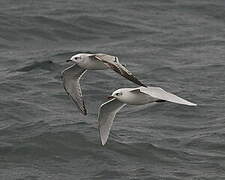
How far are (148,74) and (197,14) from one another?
5997 mm

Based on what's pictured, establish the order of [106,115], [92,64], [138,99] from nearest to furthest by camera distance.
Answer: [138,99]
[92,64]
[106,115]

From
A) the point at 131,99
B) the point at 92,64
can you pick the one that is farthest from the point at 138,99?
the point at 92,64

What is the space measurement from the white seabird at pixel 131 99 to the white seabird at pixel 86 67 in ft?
1.21

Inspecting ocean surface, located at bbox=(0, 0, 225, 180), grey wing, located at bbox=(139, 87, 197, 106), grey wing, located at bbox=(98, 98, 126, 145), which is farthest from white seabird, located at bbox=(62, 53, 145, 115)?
ocean surface, located at bbox=(0, 0, 225, 180)

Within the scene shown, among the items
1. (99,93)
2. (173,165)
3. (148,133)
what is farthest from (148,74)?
(173,165)

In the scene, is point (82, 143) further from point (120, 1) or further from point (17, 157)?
point (120, 1)

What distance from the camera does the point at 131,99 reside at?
14883 mm

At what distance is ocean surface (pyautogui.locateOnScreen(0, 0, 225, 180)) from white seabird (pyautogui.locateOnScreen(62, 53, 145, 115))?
1.35m

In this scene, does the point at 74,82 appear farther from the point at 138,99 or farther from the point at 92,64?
the point at 138,99

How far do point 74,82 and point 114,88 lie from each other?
187 inches

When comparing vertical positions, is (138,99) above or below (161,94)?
below

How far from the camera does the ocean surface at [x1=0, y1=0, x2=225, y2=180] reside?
17.4 m

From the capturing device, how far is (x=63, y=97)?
2094 centimetres

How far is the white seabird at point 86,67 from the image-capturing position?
14281 mm
